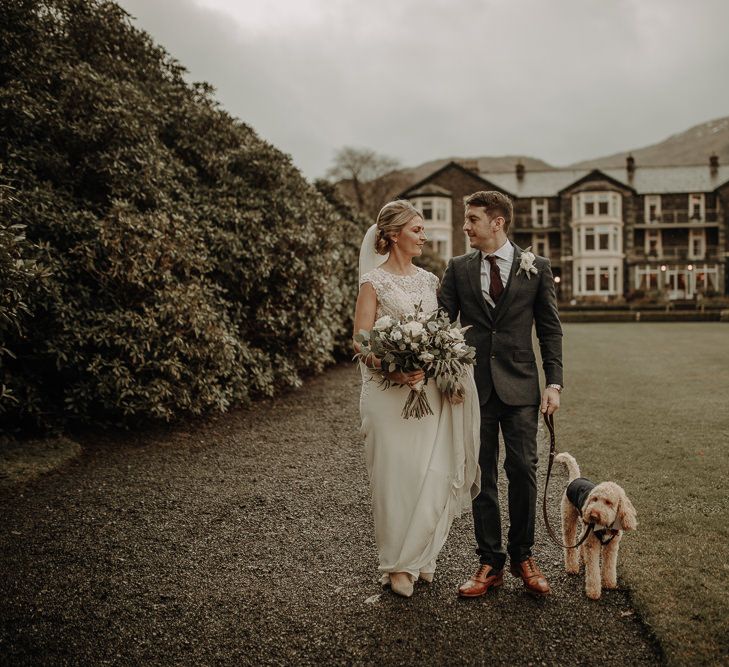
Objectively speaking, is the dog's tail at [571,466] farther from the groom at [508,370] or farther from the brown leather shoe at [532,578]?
the brown leather shoe at [532,578]

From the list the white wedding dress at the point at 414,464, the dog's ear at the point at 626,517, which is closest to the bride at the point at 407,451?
the white wedding dress at the point at 414,464

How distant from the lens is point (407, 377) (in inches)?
145

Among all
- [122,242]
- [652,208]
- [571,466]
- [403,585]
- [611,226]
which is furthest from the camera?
[652,208]

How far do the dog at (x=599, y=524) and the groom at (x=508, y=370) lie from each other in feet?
0.97

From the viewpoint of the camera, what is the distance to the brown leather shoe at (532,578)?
365 cm

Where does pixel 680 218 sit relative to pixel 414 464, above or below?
above

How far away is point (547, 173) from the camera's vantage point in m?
56.0

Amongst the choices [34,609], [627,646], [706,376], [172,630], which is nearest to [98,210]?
[34,609]

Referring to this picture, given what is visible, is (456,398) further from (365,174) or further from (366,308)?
(365,174)

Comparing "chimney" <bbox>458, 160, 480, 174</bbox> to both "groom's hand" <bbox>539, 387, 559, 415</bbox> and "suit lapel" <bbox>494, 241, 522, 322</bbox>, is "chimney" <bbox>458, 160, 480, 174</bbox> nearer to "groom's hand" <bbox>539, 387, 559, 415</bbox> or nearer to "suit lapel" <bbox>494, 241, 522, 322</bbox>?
"suit lapel" <bbox>494, 241, 522, 322</bbox>

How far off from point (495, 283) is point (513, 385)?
2.23 feet

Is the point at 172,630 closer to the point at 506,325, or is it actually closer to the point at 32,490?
the point at 506,325

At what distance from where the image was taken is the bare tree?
61.4 meters

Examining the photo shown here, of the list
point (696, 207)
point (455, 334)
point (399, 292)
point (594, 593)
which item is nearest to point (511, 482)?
point (594, 593)
